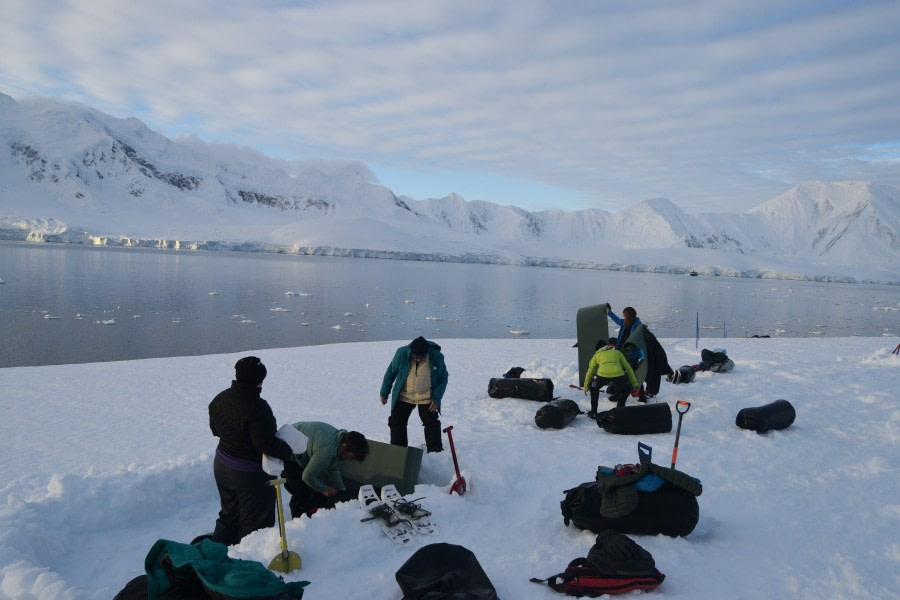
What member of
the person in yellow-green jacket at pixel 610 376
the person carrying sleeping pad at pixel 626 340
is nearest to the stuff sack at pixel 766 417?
the person in yellow-green jacket at pixel 610 376

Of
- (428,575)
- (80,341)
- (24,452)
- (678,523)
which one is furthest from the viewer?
(80,341)

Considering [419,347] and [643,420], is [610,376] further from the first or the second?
[419,347]

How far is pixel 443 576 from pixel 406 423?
2902 mm

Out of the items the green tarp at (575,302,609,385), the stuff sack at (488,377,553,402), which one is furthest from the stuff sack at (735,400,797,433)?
the green tarp at (575,302,609,385)

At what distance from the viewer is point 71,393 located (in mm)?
9742

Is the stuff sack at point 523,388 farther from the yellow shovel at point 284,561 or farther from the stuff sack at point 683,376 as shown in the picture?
the yellow shovel at point 284,561

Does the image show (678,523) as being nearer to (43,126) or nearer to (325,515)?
(325,515)

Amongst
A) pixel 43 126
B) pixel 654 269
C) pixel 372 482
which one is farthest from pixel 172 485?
pixel 43 126

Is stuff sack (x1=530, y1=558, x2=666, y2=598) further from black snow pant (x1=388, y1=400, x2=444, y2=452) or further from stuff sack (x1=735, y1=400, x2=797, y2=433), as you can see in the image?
stuff sack (x1=735, y1=400, x2=797, y2=433)

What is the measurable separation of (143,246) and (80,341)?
113 meters

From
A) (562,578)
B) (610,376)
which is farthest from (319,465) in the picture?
(610,376)

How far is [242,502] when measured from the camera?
4.15 metres

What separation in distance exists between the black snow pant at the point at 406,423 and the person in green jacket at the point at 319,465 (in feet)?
3.66

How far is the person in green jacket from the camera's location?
4902mm
